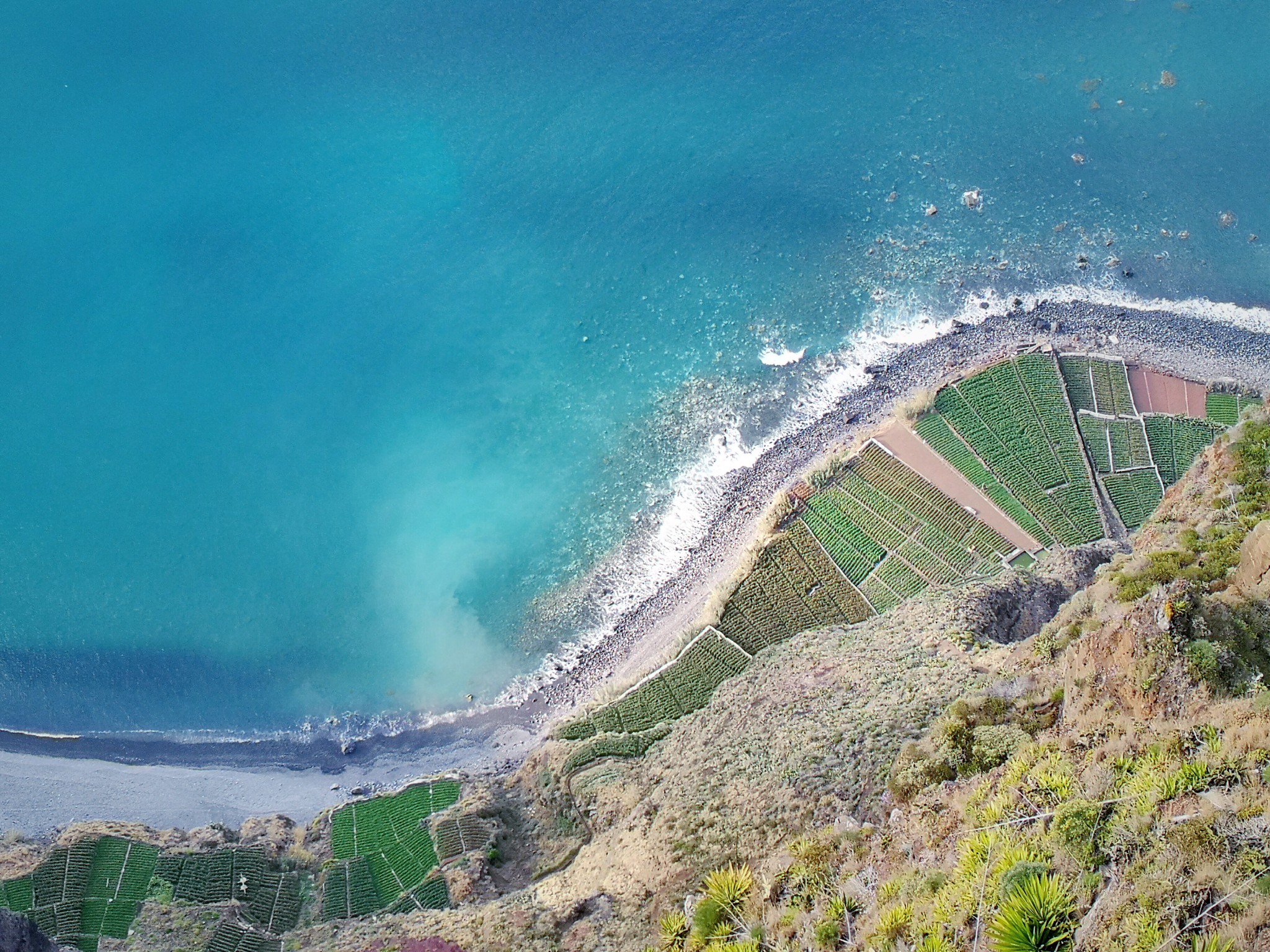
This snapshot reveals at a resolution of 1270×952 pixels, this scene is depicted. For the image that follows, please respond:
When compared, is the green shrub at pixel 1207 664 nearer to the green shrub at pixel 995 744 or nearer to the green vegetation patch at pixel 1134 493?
the green shrub at pixel 995 744

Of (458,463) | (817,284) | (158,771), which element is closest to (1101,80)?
(817,284)

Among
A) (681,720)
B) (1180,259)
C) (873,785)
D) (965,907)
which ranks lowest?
(965,907)

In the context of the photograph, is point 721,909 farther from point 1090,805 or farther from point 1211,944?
point 1211,944

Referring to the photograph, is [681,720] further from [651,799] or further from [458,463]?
[458,463]

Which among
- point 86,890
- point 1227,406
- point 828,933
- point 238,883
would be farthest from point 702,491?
point 86,890

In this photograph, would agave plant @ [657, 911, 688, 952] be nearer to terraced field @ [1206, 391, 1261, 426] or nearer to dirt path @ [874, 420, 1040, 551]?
dirt path @ [874, 420, 1040, 551]

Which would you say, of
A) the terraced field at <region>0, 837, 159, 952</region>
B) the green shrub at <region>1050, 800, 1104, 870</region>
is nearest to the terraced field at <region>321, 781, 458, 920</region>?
the terraced field at <region>0, 837, 159, 952</region>
